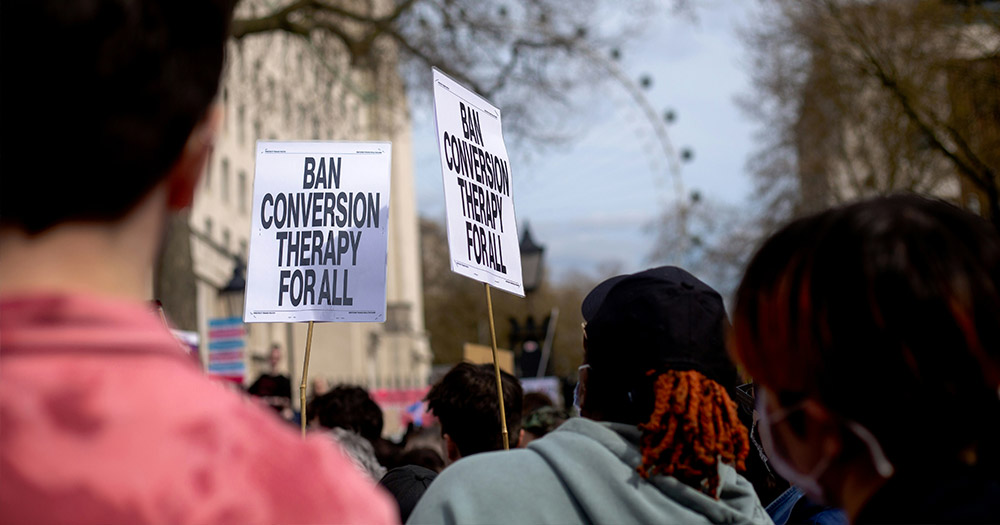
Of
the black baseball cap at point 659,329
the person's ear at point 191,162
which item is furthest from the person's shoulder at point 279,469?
the black baseball cap at point 659,329

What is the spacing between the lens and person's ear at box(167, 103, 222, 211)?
4.32 feet

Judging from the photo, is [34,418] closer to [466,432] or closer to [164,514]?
[164,514]

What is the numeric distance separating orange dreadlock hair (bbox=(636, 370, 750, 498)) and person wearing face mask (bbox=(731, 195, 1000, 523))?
729 mm

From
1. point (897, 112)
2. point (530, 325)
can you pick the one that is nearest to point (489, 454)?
point (530, 325)

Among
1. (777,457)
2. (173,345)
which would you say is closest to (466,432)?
(777,457)

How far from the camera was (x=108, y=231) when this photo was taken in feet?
4.14

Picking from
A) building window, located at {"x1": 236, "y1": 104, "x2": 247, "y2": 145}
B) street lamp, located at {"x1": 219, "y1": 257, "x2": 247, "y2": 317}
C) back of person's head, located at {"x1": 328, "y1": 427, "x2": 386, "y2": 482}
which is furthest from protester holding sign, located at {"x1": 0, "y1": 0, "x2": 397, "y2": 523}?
building window, located at {"x1": 236, "y1": 104, "x2": 247, "y2": 145}

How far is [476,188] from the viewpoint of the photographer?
15.6 feet

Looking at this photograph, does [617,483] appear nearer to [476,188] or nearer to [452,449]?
[452,449]

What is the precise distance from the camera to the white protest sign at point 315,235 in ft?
16.3

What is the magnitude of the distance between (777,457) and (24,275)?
1054mm

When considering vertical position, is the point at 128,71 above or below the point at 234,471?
above

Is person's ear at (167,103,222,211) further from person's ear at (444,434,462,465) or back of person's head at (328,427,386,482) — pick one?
back of person's head at (328,427,386,482)

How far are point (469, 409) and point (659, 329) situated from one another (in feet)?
6.31
